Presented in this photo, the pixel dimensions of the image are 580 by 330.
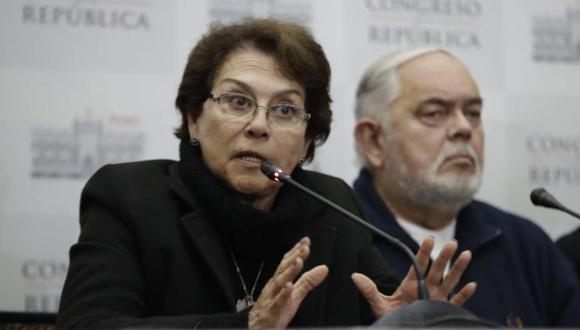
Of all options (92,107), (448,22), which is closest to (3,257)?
(92,107)

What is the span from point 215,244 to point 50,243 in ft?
4.15

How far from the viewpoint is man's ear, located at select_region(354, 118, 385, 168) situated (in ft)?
11.5

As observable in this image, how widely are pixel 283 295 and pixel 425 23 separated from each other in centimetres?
223

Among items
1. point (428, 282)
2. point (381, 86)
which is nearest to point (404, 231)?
point (381, 86)

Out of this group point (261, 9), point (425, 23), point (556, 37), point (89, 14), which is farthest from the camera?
point (556, 37)

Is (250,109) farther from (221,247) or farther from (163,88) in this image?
(163,88)

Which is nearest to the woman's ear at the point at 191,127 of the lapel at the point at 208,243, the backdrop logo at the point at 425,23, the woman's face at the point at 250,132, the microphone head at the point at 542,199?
the woman's face at the point at 250,132

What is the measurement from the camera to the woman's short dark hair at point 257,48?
95.9 inches

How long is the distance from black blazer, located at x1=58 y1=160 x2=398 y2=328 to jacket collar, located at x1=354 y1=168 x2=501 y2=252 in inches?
29.1

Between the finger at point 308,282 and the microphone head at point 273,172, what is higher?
the microphone head at point 273,172

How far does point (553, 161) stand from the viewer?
153 inches

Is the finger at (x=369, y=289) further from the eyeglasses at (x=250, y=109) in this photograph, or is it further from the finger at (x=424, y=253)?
the eyeglasses at (x=250, y=109)

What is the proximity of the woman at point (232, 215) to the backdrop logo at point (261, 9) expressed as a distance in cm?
110

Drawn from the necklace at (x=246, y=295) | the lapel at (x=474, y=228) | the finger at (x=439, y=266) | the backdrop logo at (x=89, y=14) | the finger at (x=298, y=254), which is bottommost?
the lapel at (x=474, y=228)
